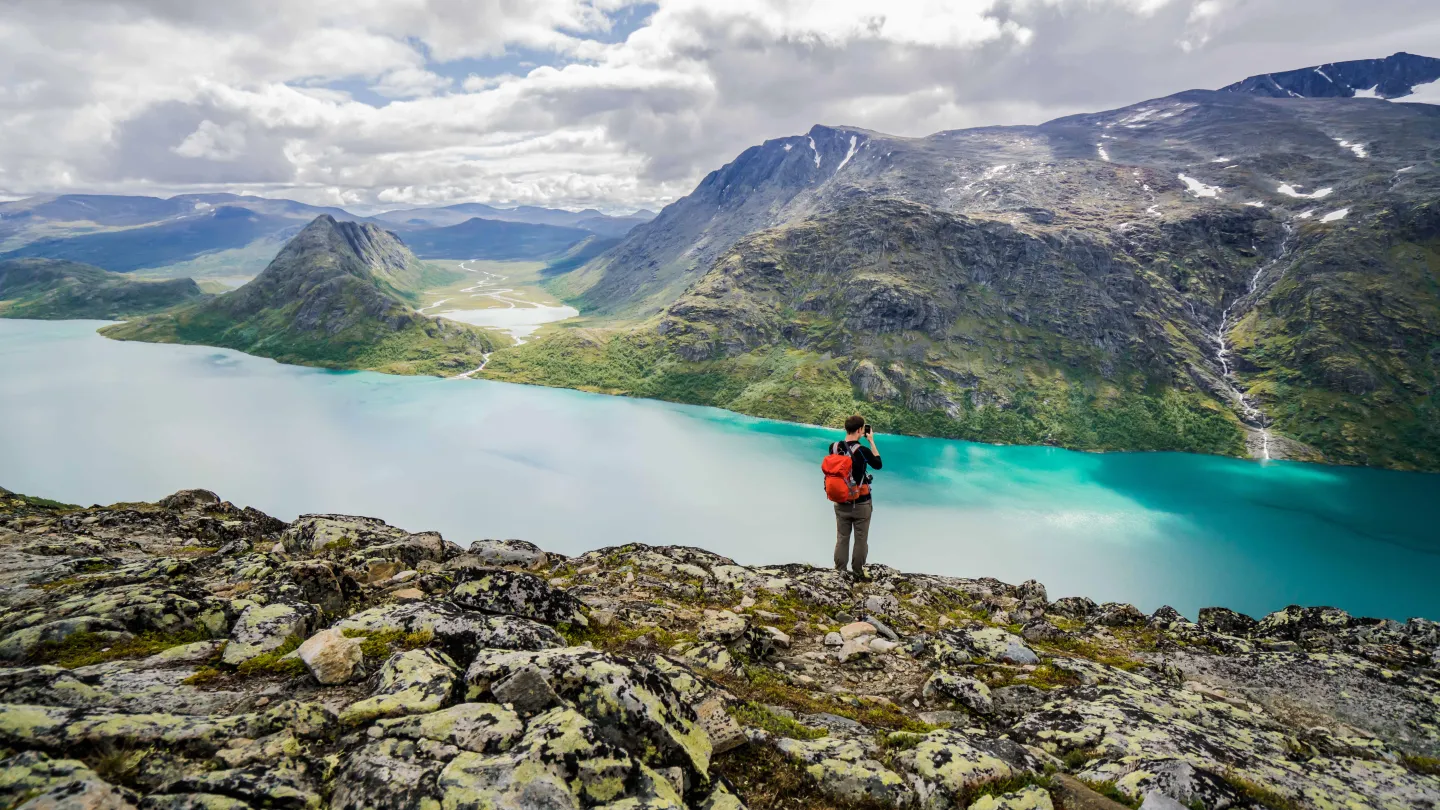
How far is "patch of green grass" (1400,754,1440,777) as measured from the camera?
488 inches

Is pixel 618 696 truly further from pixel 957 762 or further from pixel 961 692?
pixel 961 692

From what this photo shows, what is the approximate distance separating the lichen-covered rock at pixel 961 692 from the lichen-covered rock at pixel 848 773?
479 cm

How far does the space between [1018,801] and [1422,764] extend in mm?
12399

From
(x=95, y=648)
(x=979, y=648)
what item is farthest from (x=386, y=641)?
(x=979, y=648)

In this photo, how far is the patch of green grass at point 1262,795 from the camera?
28.5 ft

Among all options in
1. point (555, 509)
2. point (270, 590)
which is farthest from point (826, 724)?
point (555, 509)

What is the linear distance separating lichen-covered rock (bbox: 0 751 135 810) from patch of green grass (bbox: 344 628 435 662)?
439 cm

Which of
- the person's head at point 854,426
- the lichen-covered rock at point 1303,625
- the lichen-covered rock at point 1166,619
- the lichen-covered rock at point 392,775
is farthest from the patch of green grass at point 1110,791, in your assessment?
the lichen-covered rock at point 1303,625

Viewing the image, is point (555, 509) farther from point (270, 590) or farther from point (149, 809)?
point (149, 809)

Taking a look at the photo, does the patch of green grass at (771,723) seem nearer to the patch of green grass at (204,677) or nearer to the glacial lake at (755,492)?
the patch of green grass at (204,677)

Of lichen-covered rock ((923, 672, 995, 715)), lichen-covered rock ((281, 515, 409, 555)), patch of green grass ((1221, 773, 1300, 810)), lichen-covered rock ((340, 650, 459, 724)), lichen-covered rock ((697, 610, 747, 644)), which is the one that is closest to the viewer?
lichen-covered rock ((340, 650, 459, 724))

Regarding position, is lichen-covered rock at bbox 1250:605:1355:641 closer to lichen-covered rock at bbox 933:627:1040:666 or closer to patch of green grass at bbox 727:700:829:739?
lichen-covered rock at bbox 933:627:1040:666

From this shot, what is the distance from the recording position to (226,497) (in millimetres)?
103688

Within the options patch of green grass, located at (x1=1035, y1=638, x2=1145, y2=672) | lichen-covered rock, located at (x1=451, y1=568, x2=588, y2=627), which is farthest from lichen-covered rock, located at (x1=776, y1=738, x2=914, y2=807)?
patch of green grass, located at (x1=1035, y1=638, x2=1145, y2=672)
